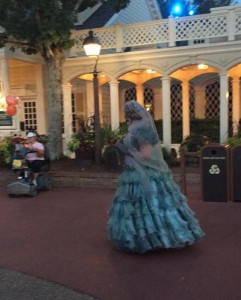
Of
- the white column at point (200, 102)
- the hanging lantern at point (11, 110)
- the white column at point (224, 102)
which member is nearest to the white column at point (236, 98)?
the white column at point (224, 102)

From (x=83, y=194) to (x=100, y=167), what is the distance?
5.56 feet

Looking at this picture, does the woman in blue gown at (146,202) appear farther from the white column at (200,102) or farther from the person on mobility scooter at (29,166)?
the white column at (200,102)

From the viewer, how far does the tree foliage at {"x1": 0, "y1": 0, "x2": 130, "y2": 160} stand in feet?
34.7

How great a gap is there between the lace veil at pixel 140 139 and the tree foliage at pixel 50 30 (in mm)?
6740

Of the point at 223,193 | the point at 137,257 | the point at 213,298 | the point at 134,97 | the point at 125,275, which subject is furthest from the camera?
the point at 134,97

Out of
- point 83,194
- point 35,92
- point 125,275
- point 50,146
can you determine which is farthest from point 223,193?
point 35,92

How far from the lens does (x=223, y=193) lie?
7680 millimetres

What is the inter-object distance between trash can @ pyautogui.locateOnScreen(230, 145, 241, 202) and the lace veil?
10.1 ft

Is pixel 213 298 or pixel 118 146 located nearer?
pixel 213 298

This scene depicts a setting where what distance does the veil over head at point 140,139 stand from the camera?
4.81 metres

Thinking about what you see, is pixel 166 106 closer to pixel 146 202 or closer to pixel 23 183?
pixel 23 183

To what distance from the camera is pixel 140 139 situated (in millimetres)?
4805

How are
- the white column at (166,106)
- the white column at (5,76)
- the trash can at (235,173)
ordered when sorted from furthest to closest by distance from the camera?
the white column at (5,76)
the white column at (166,106)
the trash can at (235,173)

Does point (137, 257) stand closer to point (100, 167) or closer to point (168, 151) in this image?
point (100, 167)
